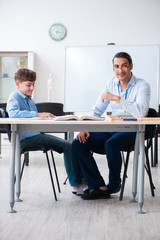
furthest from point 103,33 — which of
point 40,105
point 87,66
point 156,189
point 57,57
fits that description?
point 156,189

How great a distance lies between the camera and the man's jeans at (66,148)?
2570 millimetres

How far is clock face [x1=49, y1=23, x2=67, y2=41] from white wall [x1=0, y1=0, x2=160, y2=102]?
0.23ft

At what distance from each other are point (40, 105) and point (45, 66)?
2.20 m

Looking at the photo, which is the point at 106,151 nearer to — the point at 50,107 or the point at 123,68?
the point at 123,68

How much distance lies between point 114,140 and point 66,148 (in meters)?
0.37

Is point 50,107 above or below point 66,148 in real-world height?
above

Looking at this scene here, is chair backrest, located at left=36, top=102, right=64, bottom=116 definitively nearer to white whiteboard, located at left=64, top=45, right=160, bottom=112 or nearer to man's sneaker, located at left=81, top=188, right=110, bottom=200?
white whiteboard, located at left=64, top=45, right=160, bottom=112

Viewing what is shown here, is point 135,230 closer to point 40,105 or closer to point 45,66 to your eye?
point 40,105

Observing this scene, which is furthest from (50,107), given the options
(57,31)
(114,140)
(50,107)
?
(57,31)

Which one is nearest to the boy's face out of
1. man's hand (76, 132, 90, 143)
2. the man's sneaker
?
man's hand (76, 132, 90, 143)

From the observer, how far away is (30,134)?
8.50 ft

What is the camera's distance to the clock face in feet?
20.0

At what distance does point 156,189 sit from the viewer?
2.96 m

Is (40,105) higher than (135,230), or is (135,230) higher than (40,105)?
(40,105)
